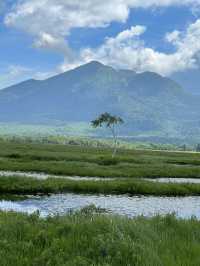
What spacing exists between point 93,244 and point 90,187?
104 feet

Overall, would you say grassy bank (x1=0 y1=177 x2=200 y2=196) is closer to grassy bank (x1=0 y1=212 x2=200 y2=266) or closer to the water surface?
the water surface

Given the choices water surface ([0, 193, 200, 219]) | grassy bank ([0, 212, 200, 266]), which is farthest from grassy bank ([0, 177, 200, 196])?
grassy bank ([0, 212, 200, 266])

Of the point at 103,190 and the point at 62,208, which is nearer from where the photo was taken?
the point at 62,208

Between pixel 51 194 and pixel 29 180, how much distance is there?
4.39 m

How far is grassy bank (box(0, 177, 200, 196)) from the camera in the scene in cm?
4025

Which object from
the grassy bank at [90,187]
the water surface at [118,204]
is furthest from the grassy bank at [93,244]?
the grassy bank at [90,187]

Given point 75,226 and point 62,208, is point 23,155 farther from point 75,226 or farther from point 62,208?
point 75,226

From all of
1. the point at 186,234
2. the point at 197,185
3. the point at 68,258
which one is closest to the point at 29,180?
the point at 197,185

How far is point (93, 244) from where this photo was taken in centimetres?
1168

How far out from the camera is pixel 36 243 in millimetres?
12188

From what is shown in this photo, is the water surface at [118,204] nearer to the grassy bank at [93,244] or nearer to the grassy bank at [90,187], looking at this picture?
the grassy bank at [90,187]

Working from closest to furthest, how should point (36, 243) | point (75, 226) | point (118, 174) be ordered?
point (36, 243)
point (75, 226)
point (118, 174)

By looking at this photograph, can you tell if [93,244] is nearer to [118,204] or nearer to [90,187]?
[118,204]

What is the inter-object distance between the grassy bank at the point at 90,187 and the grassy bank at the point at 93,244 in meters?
25.5
